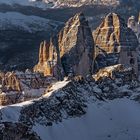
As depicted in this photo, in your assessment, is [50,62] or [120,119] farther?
[50,62]

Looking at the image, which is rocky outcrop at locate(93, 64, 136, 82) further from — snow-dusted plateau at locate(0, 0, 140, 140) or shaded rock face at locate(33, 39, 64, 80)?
shaded rock face at locate(33, 39, 64, 80)

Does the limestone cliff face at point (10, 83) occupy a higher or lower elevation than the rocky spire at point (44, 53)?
lower

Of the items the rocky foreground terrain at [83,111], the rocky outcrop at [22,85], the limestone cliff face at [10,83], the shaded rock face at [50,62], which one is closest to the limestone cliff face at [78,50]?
the shaded rock face at [50,62]

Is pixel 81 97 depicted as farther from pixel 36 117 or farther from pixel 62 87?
pixel 36 117

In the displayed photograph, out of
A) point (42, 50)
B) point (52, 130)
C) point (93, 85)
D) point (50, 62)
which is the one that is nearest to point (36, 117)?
point (52, 130)

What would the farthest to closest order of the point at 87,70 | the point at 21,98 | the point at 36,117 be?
the point at 87,70
the point at 21,98
the point at 36,117

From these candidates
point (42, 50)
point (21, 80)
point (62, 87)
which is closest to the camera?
point (62, 87)

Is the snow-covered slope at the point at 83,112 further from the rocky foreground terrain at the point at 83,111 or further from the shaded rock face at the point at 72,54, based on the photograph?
the shaded rock face at the point at 72,54

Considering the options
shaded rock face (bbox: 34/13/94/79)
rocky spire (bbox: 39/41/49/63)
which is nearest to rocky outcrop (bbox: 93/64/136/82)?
shaded rock face (bbox: 34/13/94/79)
